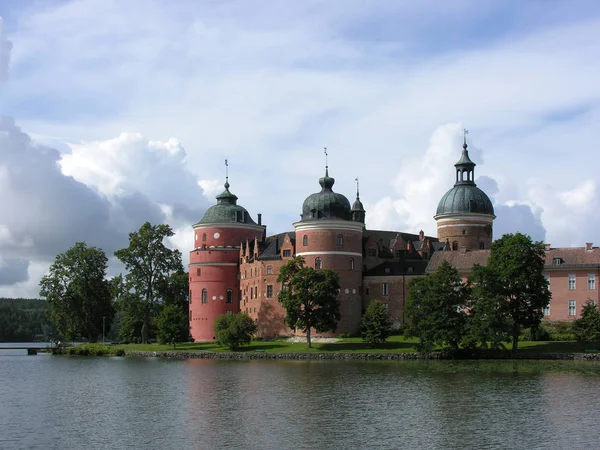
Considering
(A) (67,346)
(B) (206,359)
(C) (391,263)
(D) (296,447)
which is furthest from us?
(A) (67,346)

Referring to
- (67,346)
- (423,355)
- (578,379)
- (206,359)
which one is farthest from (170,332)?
(578,379)

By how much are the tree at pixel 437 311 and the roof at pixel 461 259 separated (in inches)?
684

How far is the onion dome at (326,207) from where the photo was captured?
9156 cm

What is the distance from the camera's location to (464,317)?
71.9 metres

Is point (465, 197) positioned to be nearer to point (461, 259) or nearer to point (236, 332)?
point (461, 259)

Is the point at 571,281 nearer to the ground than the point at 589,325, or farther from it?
farther from it

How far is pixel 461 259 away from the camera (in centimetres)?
9300

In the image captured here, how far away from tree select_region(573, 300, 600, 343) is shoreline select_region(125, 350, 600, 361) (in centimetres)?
428

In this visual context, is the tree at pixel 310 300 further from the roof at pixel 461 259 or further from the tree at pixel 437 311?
the roof at pixel 461 259

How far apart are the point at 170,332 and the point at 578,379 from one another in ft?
157

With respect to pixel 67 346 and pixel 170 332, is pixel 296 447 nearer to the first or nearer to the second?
pixel 170 332

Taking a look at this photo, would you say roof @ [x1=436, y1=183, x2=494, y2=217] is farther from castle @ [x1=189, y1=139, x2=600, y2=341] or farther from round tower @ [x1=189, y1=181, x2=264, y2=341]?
round tower @ [x1=189, y1=181, x2=264, y2=341]

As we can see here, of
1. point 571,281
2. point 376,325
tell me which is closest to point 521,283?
point 376,325

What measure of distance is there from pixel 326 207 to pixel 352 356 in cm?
1944
